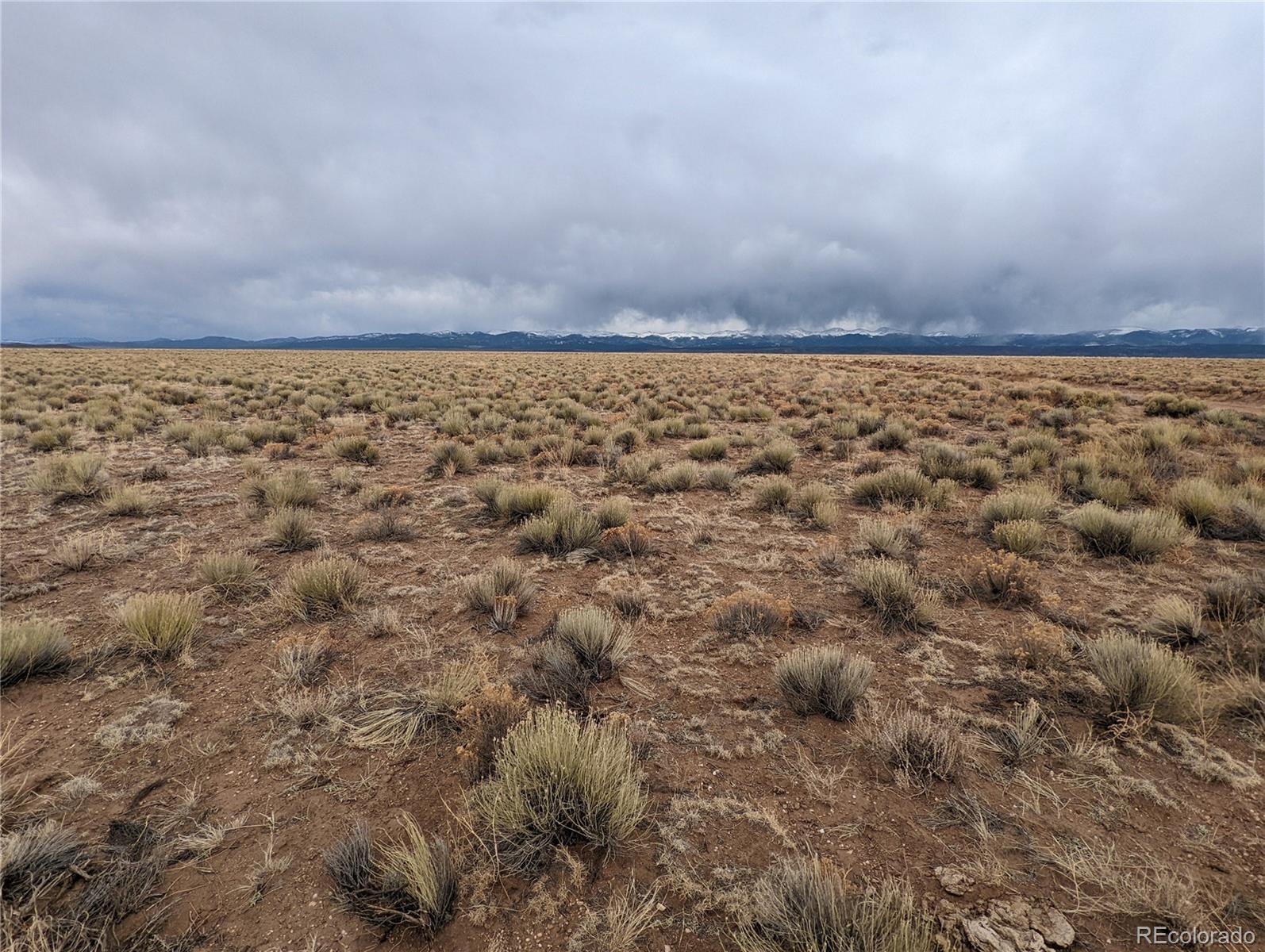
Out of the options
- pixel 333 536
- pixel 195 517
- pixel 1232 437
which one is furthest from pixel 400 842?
pixel 1232 437

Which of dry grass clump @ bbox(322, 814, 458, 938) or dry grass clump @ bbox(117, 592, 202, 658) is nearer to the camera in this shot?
dry grass clump @ bbox(322, 814, 458, 938)

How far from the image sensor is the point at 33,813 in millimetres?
2666

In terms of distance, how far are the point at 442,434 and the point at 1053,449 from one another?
13263 millimetres

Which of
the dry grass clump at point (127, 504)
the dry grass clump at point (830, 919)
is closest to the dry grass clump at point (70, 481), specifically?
the dry grass clump at point (127, 504)

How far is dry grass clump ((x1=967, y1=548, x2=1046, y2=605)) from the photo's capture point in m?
4.72

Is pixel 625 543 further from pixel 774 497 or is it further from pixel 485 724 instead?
pixel 485 724

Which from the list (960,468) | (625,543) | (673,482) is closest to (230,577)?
(625,543)

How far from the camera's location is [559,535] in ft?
20.4

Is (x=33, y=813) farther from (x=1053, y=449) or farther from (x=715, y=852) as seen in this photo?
(x=1053, y=449)

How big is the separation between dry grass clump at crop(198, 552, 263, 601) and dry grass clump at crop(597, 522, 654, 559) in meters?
3.59

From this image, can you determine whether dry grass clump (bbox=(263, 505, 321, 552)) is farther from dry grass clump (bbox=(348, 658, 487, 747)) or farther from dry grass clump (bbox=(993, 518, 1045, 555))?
dry grass clump (bbox=(993, 518, 1045, 555))

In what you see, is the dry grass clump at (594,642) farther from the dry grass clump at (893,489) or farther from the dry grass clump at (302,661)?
the dry grass clump at (893,489)

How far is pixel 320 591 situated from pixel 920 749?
497cm

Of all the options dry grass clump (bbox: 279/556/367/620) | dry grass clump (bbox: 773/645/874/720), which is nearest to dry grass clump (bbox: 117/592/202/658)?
dry grass clump (bbox: 279/556/367/620)
